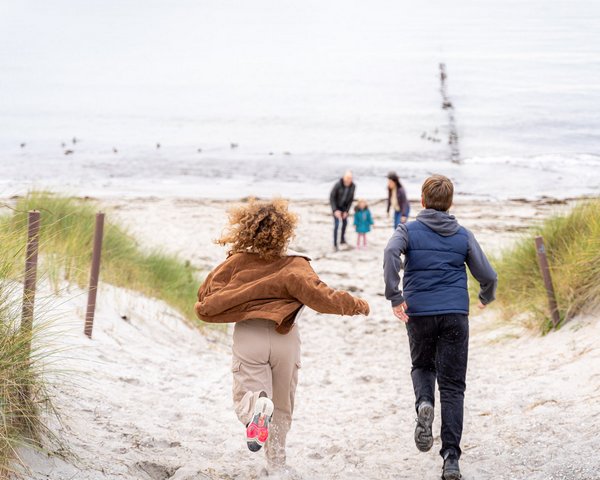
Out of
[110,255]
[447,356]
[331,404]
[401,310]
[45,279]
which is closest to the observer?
[401,310]

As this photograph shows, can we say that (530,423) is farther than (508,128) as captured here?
No

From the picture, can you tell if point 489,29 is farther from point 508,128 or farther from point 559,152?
point 559,152

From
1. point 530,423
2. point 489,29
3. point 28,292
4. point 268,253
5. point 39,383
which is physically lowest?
point 530,423

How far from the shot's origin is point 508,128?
1224 inches

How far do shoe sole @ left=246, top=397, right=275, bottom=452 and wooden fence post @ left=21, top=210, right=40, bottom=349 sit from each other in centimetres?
133

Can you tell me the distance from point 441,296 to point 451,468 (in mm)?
1022

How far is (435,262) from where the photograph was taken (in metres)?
4.77

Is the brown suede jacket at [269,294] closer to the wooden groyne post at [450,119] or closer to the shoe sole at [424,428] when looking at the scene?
the shoe sole at [424,428]

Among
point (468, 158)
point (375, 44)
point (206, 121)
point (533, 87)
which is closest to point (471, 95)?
point (533, 87)

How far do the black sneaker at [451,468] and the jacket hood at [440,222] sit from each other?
1323 millimetres

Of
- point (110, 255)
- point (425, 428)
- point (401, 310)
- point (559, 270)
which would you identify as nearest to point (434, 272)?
point (401, 310)

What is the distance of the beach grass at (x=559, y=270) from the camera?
299 inches

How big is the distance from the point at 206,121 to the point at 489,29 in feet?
54.8

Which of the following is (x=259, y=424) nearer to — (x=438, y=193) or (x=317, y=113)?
(x=438, y=193)
